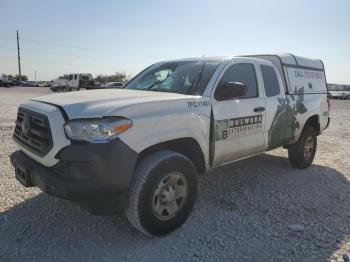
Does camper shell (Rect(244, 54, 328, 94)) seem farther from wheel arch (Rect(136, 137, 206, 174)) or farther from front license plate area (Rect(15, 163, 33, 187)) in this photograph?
front license plate area (Rect(15, 163, 33, 187))

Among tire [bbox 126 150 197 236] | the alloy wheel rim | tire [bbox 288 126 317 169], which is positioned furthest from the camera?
tire [bbox 288 126 317 169]

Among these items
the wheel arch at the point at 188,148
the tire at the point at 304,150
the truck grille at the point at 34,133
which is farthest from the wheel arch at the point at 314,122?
the truck grille at the point at 34,133

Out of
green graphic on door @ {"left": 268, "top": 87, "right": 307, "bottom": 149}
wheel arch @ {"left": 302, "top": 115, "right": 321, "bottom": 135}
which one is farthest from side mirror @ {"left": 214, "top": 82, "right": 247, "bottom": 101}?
wheel arch @ {"left": 302, "top": 115, "right": 321, "bottom": 135}

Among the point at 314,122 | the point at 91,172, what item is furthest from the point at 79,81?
the point at 91,172

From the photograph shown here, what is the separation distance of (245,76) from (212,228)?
83.5 inches

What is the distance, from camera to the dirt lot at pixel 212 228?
126 inches

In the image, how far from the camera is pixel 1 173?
17.1 feet

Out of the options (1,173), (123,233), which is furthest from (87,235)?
(1,173)

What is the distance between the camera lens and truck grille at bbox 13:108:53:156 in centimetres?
308

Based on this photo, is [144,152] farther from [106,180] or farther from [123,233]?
[123,233]

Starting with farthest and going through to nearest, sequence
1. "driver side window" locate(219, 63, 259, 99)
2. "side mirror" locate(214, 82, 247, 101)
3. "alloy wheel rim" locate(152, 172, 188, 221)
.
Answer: "driver side window" locate(219, 63, 259, 99)
"side mirror" locate(214, 82, 247, 101)
"alloy wheel rim" locate(152, 172, 188, 221)

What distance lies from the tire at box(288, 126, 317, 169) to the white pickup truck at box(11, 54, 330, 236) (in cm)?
118

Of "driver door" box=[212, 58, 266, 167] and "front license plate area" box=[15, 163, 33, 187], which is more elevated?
"driver door" box=[212, 58, 266, 167]

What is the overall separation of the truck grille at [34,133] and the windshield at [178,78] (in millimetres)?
1545
